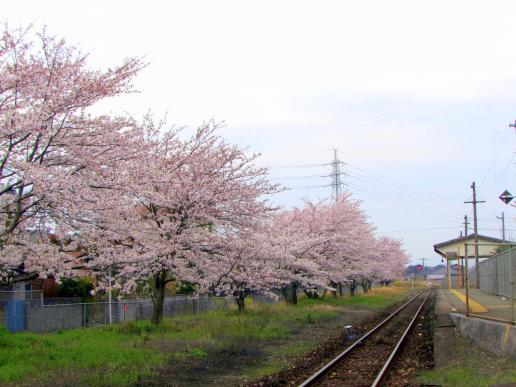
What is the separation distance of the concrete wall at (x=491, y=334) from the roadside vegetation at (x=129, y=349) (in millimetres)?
5103

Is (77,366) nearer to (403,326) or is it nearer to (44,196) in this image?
(44,196)

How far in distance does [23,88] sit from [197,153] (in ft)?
27.2

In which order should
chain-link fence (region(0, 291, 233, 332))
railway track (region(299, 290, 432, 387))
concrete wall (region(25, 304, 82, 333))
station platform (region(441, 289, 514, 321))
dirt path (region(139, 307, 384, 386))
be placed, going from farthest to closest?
concrete wall (region(25, 304, 82, 333))
chain-link fence (region(0, 291, 233, 332))
station platform (region(441, 289, 514, 321))
railway track (region(299, 290, 432, 387))
dirt path (region(139, 307, 384, 386))

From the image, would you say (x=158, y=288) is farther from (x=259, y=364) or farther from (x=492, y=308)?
(x=492, y=308)

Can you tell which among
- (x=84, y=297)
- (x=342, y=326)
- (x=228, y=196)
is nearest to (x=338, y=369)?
(x=228, y=196)

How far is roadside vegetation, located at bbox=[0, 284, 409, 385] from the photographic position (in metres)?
11.8

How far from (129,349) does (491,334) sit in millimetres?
9176

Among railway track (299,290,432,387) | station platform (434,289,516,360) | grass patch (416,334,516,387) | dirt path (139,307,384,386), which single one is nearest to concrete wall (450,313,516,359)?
station platform (434,289,516,360)

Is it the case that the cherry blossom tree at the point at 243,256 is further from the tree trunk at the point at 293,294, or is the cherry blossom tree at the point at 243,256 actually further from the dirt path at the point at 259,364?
the tree trunk at the point at 293,294

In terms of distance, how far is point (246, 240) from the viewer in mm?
18766

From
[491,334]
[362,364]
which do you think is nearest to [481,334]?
[491,334]

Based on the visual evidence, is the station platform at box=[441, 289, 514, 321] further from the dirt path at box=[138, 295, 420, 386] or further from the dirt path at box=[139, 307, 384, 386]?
the dirt path at box=[139, 307, 384, 386]

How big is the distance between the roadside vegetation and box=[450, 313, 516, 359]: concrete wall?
5.10 m

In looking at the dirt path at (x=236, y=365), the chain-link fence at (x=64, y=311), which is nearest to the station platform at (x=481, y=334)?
the dirt path at (x=236, y=365)
